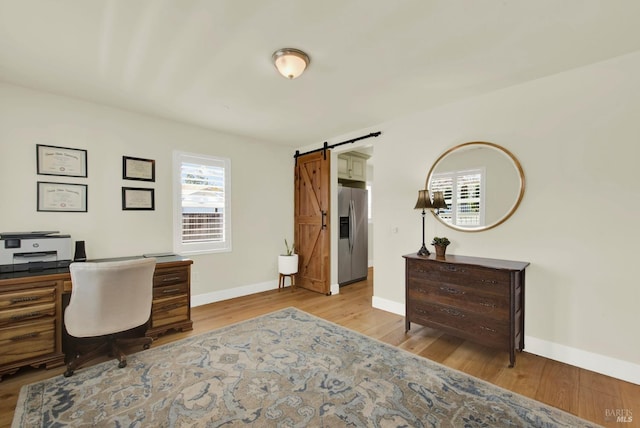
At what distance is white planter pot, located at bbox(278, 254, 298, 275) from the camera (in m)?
4.65

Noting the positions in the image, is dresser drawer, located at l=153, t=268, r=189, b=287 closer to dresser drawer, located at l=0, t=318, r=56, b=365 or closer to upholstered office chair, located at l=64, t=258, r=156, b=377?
upholstered office chair, located at l=64, t=258, r=156, b=377

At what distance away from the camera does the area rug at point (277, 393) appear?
5.78 feet

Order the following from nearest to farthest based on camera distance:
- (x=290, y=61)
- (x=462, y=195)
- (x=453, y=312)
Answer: (x=290, y=61) → (x=453, y=312) → (x=462, y=195)

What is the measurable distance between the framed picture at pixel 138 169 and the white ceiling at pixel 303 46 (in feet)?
2.29

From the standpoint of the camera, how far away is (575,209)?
2.43m

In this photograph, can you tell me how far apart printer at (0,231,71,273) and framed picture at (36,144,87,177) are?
0.71m

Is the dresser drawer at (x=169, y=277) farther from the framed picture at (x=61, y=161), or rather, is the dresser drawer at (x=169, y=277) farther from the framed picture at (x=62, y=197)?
the framed picture at (x=61, y=161)

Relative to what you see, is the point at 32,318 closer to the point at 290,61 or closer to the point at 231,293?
the point at 231,293

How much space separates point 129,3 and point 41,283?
232cm

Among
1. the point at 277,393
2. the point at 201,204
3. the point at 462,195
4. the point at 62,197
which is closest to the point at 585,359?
the point at 462,195

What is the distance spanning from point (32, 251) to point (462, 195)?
4262 millimetres

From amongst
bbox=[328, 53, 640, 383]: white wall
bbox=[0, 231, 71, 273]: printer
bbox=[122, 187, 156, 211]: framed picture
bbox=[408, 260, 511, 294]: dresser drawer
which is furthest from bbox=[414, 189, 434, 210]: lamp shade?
bbox=[0, 231, 71, 273]: printer

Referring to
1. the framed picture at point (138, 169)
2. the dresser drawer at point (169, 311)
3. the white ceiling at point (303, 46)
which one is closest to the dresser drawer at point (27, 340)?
the dresser drawer at point (169, 311)

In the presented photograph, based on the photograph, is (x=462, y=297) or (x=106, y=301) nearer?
(x=106, y=301)
